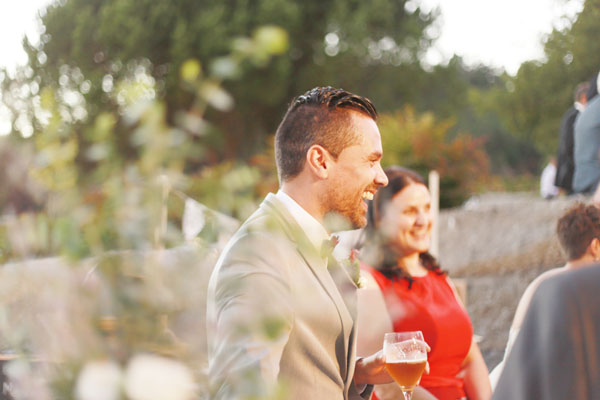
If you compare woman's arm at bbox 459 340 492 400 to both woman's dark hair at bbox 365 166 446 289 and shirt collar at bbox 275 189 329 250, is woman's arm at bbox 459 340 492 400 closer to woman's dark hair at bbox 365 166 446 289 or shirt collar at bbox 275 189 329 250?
woman's dark hair at bbox 365 166 446 289

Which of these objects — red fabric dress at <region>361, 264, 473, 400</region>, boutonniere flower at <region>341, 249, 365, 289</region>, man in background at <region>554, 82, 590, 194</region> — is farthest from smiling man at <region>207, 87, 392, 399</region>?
man in background at <region>554, 82, 590, 194</region>

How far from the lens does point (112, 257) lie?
2.46 feet

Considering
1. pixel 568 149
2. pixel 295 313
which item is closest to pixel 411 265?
pixel 295 313

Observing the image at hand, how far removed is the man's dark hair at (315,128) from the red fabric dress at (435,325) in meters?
1.26

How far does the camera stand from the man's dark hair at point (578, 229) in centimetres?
351

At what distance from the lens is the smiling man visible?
5.86 ft

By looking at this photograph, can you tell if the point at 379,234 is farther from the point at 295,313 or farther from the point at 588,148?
the point at 588,148

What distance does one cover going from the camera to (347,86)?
2311cm

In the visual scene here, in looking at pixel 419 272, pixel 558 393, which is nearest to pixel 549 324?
pixel 558 393

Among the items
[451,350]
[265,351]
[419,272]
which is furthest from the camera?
[419,272]

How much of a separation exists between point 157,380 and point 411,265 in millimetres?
3081

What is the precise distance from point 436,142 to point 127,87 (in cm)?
1085

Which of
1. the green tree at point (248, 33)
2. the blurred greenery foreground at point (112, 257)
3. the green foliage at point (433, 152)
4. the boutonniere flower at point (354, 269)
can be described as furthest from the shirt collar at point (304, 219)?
the green tree at point (248, 33)

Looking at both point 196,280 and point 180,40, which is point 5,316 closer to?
point 196,280
